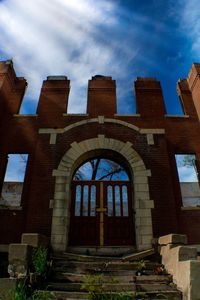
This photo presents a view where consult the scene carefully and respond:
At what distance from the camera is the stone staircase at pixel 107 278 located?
4.62 meters

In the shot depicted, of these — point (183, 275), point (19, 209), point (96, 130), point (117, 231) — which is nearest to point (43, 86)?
point (96, 130)

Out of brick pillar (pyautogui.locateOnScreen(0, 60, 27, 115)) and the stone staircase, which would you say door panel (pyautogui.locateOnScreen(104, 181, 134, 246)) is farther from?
brick pillar (pyautogui.locateOnScreen(0, 60, 27, 115))

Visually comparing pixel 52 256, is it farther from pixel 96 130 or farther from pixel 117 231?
pixel 96 130

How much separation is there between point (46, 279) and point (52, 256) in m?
1.47

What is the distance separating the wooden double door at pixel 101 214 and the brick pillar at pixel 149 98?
3.01 metres

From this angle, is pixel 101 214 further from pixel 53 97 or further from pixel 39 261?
pixel 53 97

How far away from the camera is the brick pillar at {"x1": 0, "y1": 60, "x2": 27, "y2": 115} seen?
9.96 meters

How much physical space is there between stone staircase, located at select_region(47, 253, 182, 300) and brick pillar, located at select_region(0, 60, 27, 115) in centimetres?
624

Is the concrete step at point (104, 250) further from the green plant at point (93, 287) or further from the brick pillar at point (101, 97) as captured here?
the brick pillar at point (101, 97)

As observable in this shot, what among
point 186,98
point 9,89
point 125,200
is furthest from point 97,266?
point 9,89

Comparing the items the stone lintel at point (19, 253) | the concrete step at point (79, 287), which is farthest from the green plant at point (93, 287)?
the stone lintel at point (19, 253)

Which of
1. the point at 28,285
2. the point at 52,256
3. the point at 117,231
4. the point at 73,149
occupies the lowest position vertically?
the point at 28,285

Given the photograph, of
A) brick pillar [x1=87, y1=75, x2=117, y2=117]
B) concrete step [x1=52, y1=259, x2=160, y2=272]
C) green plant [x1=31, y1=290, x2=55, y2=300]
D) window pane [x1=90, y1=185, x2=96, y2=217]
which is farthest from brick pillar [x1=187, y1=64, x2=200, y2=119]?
green plant [x1=31, y1=290, x2=55, y2=300]

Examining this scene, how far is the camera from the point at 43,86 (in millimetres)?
10430
